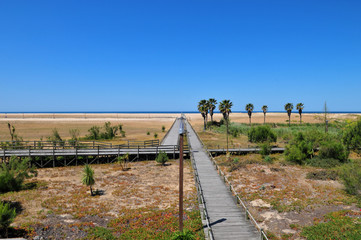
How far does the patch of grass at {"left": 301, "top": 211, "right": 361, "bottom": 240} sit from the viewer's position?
42.1 feet

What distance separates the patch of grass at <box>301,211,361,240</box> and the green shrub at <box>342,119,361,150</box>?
18273 mm

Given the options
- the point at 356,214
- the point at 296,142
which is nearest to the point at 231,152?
the point at 296,142

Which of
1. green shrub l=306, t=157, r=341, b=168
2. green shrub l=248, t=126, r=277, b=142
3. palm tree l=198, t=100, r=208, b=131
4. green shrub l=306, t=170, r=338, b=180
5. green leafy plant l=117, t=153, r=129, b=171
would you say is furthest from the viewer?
palm tree l=198, t=100, r=208, b=131

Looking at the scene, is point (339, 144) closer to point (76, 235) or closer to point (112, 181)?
point (112, 181)

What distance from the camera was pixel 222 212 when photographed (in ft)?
49.8

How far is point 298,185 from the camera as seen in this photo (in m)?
22.2

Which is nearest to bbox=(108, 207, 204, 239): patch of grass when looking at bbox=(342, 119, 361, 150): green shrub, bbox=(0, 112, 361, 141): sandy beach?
bbox=(342, 119, 361, 150): green shrub

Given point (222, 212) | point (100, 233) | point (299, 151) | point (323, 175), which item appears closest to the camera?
point (100, 233)

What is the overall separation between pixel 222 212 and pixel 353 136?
86.2ft

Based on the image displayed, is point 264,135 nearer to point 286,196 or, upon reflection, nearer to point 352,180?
point 352,180

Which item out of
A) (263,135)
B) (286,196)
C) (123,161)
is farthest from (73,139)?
(286,196)

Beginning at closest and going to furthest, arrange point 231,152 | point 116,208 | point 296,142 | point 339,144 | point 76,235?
point 76,235
point 116,208
point 339,144
point 296,142
point 231,152

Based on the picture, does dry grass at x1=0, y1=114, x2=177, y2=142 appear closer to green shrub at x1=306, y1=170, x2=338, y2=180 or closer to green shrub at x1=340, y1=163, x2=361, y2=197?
green shrub at x1=306, y1=170, x2=338, y2=180

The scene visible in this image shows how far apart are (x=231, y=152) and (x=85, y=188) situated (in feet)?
75.7
